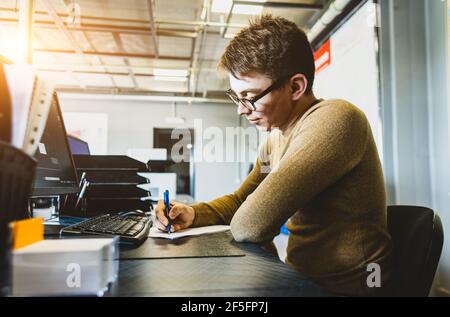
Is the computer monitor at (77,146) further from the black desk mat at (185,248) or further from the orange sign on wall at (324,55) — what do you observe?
the orange sign on wall at (324,55)

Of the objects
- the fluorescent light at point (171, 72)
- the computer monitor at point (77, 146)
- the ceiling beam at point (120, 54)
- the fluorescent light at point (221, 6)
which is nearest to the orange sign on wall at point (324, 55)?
the fluorescent light at point (221, 6)

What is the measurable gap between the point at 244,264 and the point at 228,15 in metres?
2.86

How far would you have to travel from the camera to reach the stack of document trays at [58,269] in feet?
1.21

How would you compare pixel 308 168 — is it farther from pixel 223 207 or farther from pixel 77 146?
pixel 77 146

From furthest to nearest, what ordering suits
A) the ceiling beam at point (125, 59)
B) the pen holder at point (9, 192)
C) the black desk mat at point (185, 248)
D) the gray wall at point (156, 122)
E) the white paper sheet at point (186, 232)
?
the gray wall at point (156, 122), the ceiling beam at point (125, 59), the white paper sheet at point (186, 232), the black desk mat at point (185, 248), the pen holder at point (9, 192)

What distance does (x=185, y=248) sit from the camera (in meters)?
0.73

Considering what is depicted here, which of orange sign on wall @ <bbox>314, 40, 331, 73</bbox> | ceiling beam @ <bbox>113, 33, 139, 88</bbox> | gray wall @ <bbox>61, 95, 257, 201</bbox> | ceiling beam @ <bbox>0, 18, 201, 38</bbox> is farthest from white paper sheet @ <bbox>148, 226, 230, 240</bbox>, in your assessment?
gray wall @ <bbox>61, 95, 257, 201</bbox>

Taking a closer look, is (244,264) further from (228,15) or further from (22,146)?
(228,15)

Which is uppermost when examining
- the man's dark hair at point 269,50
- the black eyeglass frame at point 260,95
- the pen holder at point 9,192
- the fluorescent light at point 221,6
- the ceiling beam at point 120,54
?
the ceiling beam at point 120,54

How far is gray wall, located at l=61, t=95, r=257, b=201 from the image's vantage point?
6.20 meters

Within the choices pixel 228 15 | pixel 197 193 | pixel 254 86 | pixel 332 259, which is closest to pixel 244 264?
pixel 332 259

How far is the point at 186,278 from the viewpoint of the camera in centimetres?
50

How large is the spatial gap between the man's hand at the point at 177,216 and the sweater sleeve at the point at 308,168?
28 cm

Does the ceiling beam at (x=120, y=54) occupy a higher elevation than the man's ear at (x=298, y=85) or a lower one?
higher
